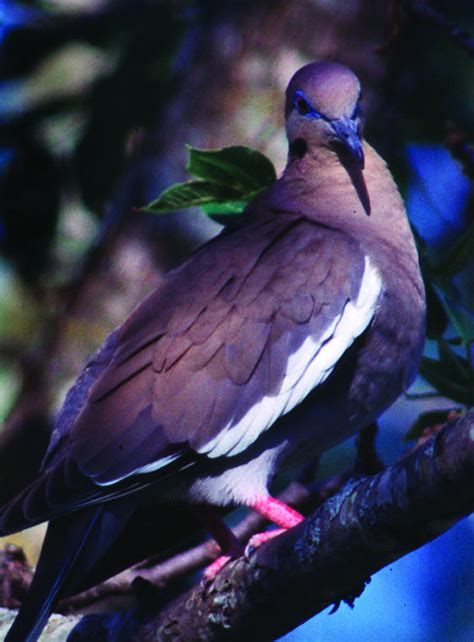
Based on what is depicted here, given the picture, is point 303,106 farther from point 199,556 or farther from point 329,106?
point 199,556

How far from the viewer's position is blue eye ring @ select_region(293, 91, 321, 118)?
10.0ft

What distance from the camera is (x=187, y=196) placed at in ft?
8.65

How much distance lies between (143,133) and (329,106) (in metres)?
1.01

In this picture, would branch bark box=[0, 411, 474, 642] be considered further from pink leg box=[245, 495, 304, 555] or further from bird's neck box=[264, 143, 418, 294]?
bird's neck box=[264, 143, 418, 294]

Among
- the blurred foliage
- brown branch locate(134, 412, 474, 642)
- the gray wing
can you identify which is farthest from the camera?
the blurred foliage

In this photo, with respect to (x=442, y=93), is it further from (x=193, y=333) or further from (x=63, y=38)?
(x=193, y=333)

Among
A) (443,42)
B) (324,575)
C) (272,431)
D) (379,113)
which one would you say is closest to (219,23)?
(379,113)

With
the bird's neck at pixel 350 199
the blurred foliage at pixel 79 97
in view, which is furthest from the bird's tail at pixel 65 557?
the blurred foliage at pixel 79 97

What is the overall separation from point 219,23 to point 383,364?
1.31 meters

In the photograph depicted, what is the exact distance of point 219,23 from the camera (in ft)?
11.5

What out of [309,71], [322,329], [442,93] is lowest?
[442,93]

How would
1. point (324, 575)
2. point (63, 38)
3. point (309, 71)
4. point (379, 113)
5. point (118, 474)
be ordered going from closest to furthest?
point (324, 575)
point (118, 474)
point (309, 71)
point (379, 113)
point (63, 38)

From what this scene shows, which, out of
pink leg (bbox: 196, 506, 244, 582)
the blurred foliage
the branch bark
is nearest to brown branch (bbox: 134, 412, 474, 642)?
the branch bark

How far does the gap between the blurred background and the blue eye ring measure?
228 mm
